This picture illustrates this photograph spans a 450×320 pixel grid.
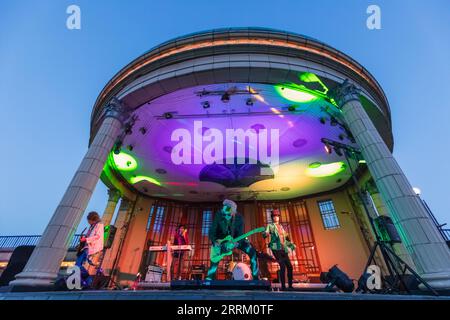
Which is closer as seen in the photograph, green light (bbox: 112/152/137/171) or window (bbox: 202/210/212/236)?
green light (bbox: 112/152/137/171)

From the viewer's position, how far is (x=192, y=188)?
16.8 metres

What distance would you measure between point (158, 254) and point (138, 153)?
8778mm

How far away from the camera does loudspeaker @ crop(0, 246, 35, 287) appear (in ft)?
33.7

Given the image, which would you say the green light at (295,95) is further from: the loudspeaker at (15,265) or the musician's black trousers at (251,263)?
the loudspeaker at (15,265)

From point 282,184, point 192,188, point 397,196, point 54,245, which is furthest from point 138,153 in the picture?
point 397,196

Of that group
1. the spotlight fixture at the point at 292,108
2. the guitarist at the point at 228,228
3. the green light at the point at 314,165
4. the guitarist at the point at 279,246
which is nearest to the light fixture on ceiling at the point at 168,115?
→ the spotlight fixture at the point at 292,108

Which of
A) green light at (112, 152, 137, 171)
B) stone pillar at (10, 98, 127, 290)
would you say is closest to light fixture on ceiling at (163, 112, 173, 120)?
stone pillar at (10, 98, 127, 290)

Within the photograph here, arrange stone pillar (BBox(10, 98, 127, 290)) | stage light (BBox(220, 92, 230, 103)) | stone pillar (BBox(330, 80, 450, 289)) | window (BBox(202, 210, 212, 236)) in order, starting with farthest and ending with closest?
window (BBox(202, 210, 212, 236)) < stage light (BBox(220, 92, 230, 103)) < stone pillar (BBox(10, 98, 127, 290)) < stone pillar (BBox(330, 80, 450, 289))

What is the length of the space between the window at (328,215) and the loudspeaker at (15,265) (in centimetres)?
1843

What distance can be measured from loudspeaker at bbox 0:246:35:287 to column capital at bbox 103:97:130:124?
8313mm

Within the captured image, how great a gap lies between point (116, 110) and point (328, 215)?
52.2 ft

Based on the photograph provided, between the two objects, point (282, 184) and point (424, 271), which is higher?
point (282, 184)

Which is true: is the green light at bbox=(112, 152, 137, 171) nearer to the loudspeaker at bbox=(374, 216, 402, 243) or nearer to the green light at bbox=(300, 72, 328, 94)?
the green light at bbox=(300, 72, 328, 94)
